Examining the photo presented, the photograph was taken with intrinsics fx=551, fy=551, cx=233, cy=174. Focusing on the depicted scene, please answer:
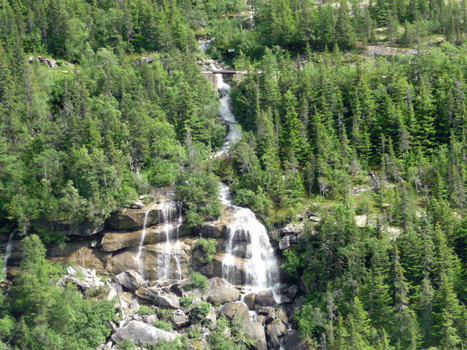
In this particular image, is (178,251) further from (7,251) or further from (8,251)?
(7,251)

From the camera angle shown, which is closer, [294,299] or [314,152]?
[294,299]

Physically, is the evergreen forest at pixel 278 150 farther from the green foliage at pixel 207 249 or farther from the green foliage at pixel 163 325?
the green foliage at pixel 163 325

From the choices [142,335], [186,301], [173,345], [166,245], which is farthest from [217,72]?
[173,345]

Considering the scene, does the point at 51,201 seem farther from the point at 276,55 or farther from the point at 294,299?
the point at 276,55

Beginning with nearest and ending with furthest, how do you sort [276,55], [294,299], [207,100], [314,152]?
[294,299], [314,152], [207,100], [276,55]

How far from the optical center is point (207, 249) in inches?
3172

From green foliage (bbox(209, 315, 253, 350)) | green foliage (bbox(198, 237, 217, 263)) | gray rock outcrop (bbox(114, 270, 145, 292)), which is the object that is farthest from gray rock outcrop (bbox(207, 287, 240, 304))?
gray rock outcrop (bbox(114, 270, 145, 292))

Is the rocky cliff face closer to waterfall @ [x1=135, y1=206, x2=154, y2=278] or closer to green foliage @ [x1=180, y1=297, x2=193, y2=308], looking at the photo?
waterfall @ [x1=135, y1=206, x2=154, y2=278]

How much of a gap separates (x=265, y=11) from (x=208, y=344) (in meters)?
95.5

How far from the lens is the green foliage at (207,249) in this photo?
3162 inches

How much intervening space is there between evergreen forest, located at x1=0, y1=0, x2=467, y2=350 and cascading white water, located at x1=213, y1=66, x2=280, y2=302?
2.47 m

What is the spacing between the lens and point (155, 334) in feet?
228

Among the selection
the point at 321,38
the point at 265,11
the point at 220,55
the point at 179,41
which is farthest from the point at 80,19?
the point at 321,38

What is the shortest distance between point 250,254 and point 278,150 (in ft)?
72.7
